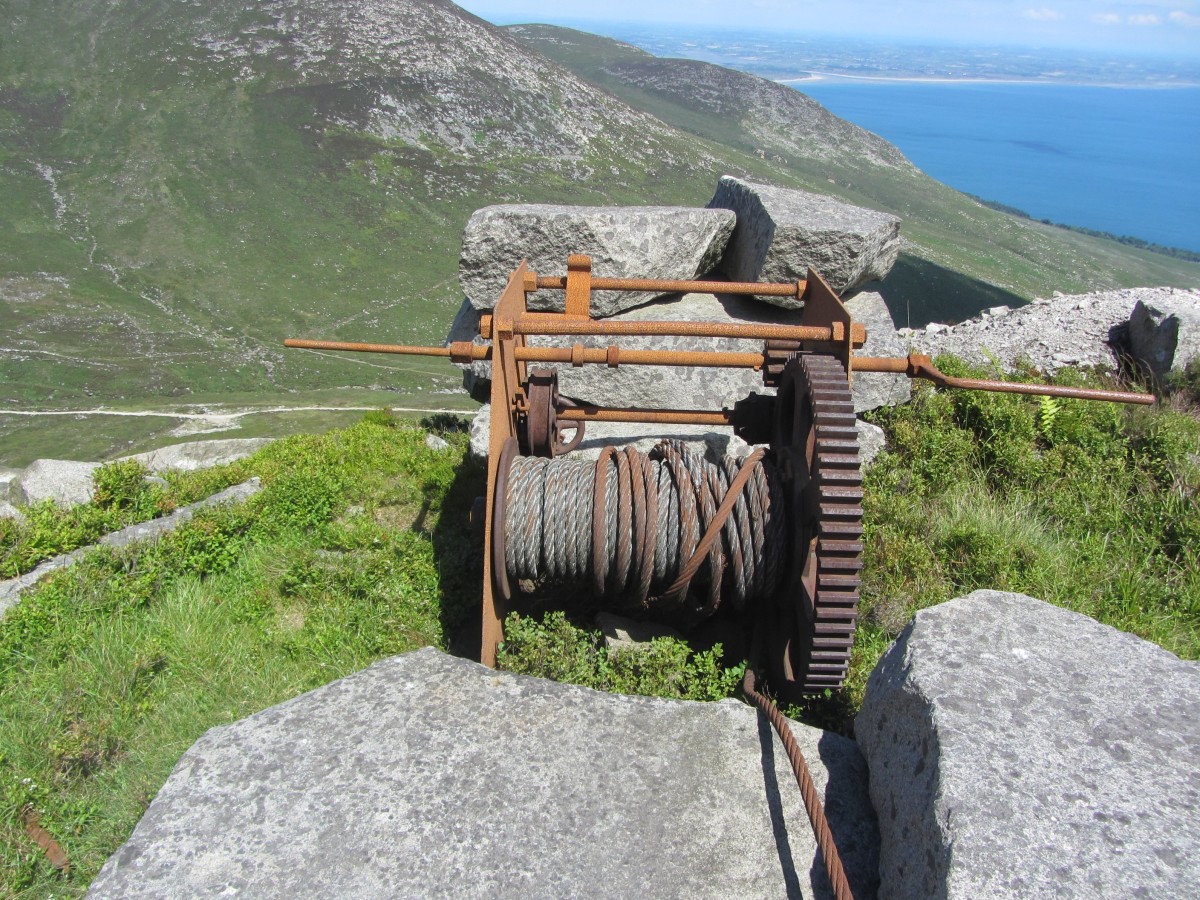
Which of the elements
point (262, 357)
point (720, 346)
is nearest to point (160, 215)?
point (262, 357)

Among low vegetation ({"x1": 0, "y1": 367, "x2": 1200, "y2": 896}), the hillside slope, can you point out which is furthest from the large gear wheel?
the hillside slope

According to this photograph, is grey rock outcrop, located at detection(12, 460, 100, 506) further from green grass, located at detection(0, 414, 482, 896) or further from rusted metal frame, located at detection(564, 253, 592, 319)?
rusted metal frame, located at detection(564, 253, 592, 319)

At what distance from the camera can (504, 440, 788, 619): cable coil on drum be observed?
13.6 ft

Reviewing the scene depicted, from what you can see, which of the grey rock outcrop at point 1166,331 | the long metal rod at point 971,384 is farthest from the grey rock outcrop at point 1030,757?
the grey rock outcrop at point 1166,331

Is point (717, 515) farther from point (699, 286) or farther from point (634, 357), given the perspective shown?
point (699, 286)

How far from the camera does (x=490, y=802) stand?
296 cm

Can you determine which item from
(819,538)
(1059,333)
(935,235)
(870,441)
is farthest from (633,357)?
(935,235)

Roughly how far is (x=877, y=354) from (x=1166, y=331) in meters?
3.02

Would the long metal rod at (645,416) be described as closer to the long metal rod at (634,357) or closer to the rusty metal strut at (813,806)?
the long metal rod at (634,357)

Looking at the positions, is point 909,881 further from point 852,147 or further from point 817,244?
point 852,147

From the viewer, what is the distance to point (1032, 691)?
2.93 m

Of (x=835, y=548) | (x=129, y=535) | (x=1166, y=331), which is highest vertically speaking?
(x=1166, y=331)

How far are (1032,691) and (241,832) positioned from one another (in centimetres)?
284

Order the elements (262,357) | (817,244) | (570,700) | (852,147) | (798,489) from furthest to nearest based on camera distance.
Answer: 1. (852,147)
2. (262,357)
3. (817,244)
4. (798,489)
5. (570,700)
